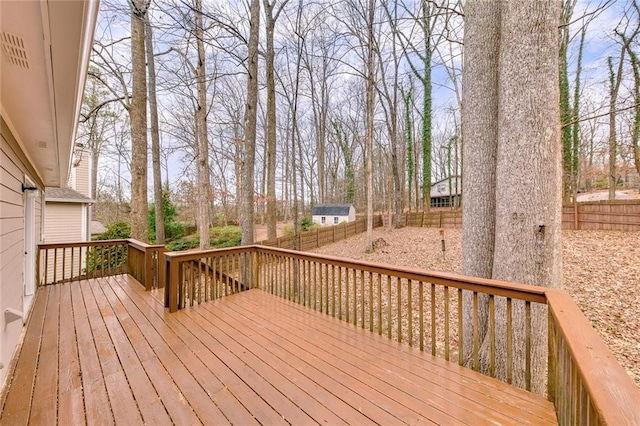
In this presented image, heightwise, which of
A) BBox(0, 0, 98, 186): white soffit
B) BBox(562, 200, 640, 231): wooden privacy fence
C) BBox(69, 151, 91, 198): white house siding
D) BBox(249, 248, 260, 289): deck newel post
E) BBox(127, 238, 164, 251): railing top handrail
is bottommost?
BBox(249, 248, 260, 289): deck newel post

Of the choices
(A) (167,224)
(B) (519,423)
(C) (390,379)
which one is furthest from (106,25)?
(A) (167,224)

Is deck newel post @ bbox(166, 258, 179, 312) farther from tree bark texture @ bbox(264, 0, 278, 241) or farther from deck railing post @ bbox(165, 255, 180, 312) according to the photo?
tree bark texture @ bbox(264, 0, 278, 241)

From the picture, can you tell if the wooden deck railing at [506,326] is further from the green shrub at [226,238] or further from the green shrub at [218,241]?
the green shrub at [218,241]

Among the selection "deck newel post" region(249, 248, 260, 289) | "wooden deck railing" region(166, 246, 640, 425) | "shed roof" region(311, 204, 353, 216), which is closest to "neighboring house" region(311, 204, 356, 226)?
"shed roof" region(311, 204, 353, 216)

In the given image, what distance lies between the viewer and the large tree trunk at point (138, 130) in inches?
246

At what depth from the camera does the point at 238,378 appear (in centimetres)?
219

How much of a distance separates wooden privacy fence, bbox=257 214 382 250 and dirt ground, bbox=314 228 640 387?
3.29ft

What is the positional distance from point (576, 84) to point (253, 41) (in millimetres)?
13787

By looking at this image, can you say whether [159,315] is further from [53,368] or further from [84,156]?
[84,156]

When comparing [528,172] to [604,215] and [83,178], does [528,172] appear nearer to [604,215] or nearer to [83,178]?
[604,215]

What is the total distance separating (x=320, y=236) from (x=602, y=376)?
11822mm

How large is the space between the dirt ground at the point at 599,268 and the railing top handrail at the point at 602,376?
3.15m

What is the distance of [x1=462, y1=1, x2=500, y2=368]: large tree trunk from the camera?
9.18ft

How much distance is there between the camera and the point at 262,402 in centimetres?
191
